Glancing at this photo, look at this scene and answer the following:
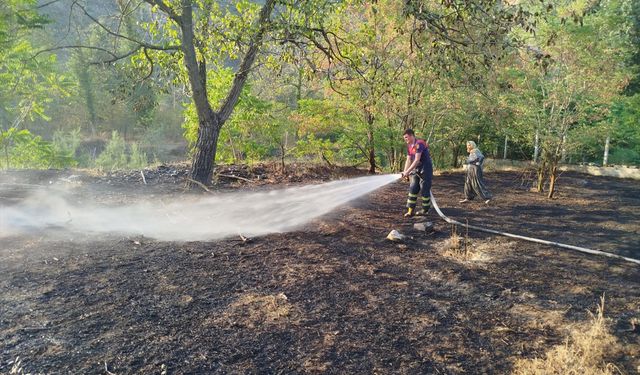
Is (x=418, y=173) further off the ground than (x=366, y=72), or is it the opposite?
(x=366, y=72)

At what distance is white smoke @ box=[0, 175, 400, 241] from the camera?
6.71 metres

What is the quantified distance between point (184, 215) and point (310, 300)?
13.8 feet

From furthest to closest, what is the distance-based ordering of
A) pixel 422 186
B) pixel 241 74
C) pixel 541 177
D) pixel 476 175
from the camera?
pixel 541 177
pixel 476 175
pixel 241 74
pixel 422 186

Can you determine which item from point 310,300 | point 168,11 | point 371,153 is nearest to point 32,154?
point 168,11

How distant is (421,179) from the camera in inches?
328

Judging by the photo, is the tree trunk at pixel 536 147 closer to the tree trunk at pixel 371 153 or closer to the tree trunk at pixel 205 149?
the tree trunk at pixel 371 153

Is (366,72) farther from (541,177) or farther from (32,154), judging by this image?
(32,154)

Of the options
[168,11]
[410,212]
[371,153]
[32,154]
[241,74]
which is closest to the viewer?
[168,11]

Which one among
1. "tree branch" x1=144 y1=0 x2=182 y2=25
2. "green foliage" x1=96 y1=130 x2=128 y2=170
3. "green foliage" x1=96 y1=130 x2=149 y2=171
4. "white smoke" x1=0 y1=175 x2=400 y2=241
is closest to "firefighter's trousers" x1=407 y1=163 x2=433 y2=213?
"white smoke" x1=0 y1=175 x2=400 y2=241

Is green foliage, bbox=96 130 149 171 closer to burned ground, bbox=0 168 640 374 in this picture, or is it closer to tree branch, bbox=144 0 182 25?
tree branch, bbox=144 0 182 25

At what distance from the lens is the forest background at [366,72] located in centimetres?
524

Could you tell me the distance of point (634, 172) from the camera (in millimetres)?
15133

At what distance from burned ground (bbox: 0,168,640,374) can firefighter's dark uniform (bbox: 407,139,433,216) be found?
0.98 metres

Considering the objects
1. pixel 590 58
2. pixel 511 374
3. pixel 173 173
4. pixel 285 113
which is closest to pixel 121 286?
pixel 511 374
